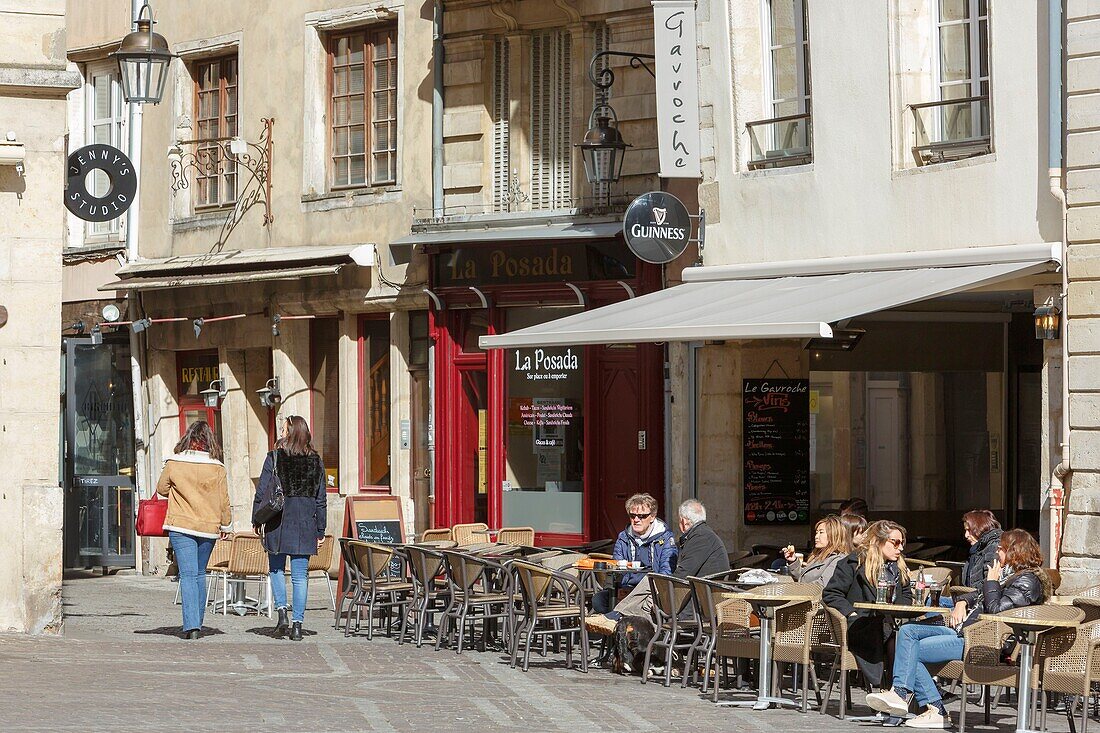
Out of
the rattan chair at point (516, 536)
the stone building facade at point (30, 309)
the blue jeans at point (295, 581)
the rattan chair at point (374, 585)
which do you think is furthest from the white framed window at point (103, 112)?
the stone building facade at point (30, 309)

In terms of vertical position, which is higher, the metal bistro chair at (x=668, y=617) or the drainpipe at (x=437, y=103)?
the drainpipe at (x=437, y=103)

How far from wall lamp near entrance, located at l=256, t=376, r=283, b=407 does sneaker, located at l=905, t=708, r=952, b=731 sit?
11.5 m

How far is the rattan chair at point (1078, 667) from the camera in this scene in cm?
921

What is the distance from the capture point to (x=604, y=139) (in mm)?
16938

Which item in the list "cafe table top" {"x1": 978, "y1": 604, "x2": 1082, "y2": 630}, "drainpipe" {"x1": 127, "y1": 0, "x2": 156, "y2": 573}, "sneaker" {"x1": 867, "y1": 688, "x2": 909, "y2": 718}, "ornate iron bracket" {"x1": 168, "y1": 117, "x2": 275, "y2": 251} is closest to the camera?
"cafe table top" {"x1": 978, "y1": 604, "x2": 1082, "y2": 630}

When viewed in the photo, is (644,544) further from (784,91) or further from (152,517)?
(784,91)

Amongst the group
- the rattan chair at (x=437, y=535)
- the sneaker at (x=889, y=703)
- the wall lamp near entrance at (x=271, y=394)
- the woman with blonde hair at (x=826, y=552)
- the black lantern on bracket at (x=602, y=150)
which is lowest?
the sneaker at (x=889, y=703)

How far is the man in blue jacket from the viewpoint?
1239 centimetres

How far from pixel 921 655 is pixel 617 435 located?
7717 mm

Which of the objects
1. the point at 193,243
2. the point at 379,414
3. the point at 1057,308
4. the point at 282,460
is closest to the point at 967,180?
the point at 1057,308

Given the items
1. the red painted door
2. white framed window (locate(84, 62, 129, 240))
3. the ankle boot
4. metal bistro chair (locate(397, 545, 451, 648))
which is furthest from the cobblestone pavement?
white framed window (locate(84, 62, 129, 240))

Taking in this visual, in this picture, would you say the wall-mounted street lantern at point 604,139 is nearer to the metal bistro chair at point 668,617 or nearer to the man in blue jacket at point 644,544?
the man in blue jacket at point 644,544

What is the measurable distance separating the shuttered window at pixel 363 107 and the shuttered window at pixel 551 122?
178cm

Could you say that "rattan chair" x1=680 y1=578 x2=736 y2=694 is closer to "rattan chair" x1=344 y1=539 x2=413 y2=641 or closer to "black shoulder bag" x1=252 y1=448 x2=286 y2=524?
"rattan chair" x1=344 y1=539 x2=413 y2=641
